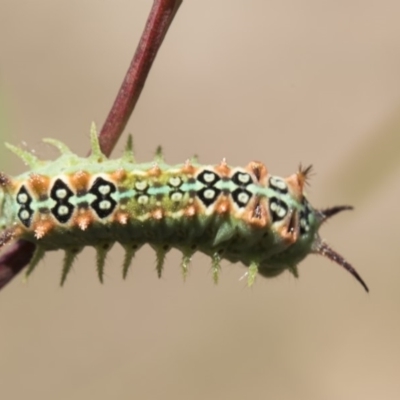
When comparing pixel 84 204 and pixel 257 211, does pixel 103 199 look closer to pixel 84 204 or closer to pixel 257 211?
pixel 84 204

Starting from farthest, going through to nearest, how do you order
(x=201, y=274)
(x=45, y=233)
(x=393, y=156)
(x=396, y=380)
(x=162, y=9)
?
(x=201, y=274) < (x=396, y=380) < (x=393, y=156) < (x=45, y=233) < (x=162, y=9)

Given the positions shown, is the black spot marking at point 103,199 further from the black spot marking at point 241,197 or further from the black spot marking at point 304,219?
the black spot marking at point 304,219

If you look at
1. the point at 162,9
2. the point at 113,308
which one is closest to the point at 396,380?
the point at 113,308

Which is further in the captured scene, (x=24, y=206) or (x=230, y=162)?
(x=230, y=162)

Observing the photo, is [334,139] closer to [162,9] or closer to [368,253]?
[368,253]

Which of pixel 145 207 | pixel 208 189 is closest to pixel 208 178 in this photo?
pixel 208 189

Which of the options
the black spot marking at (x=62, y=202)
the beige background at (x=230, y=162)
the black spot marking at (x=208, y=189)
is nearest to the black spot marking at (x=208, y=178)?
the black spot marking at (x=208, y=189)

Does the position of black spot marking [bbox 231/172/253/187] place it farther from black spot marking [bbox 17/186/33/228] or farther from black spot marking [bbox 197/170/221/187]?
black spot marking [bbox 17/186/33/228]
